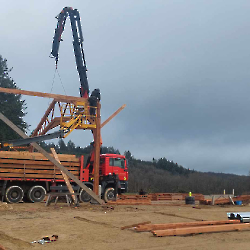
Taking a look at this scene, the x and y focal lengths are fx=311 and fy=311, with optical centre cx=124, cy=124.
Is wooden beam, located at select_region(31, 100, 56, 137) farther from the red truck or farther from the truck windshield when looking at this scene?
the truck windshield

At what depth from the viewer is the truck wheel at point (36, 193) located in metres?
18.8

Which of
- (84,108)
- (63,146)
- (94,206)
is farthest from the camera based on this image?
(63,146)

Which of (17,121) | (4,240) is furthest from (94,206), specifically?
(17,121)

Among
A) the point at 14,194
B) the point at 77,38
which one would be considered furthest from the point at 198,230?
the point at 77,38

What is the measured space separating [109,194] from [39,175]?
15.8 feet

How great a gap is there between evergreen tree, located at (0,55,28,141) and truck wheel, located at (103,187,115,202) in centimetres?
1852

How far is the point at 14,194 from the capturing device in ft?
60.7

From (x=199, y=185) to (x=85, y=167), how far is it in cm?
5633

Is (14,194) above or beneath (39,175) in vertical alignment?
beneath

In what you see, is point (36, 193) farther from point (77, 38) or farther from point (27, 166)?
point (77, 38)

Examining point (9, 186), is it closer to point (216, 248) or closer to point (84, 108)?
point (84, 108)

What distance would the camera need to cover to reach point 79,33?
82.1 feet

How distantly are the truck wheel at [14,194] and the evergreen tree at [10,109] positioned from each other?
17.5 meters

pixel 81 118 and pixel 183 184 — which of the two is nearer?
pixel 81 118
